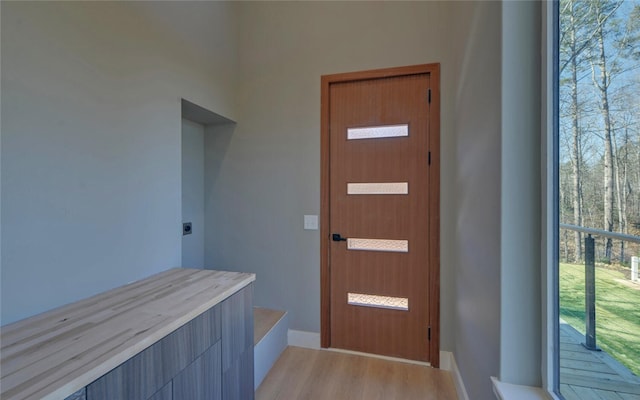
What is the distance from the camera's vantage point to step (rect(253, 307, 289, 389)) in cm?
189

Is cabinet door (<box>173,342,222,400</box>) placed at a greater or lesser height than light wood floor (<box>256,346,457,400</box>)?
greater

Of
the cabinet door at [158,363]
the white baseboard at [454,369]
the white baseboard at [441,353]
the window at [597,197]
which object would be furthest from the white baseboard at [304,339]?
the window at [597,197]

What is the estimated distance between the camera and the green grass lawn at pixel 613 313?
26.5 inches

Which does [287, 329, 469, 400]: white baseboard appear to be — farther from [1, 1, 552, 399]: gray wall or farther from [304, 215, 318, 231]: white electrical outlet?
[304, 215, 318, 231]: white electrical outlet

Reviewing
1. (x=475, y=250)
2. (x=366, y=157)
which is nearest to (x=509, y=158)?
(x=475, y=250)

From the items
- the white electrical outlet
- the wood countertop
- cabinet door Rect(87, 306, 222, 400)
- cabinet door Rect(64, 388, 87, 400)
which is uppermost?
the white electrical outlet

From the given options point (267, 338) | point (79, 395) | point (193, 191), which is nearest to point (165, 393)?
point (79, 395)

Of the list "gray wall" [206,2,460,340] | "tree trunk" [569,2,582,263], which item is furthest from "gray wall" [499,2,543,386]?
"gray wall" [206,2,460,340]

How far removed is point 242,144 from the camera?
100 inches

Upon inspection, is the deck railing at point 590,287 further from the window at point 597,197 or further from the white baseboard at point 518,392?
the white baseboard at point 518,392

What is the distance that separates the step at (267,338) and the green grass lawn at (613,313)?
180 cm

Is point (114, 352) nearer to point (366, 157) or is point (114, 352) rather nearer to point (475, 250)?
point (475, 250)

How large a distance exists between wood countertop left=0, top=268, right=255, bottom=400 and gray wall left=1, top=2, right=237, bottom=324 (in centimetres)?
17

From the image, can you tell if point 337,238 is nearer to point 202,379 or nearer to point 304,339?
point 304,339
